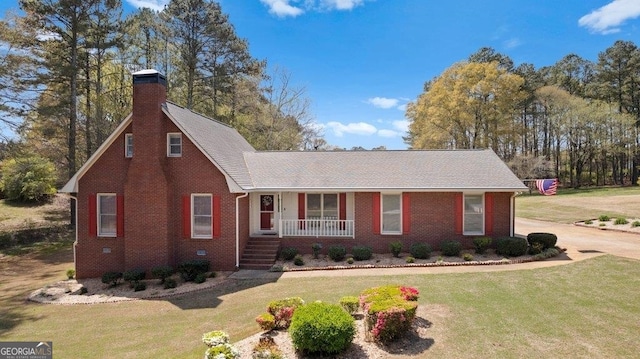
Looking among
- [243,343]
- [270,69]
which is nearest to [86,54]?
[270,69]

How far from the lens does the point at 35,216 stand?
2697 cm

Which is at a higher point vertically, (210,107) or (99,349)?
(210,107)

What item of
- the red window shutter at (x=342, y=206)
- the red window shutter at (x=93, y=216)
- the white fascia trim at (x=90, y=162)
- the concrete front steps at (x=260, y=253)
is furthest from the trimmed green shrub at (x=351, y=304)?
the red window shutter at (x=93, y=216)

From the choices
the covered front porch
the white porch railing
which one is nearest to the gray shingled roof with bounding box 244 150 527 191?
the covered front porch

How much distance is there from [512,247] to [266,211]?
37.6ft

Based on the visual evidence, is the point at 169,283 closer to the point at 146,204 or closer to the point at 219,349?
the point at 146,204

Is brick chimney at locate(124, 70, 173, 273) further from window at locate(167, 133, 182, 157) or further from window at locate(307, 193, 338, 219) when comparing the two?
window at locate(307, 193, 338, 219)

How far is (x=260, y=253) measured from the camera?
52.9 feet

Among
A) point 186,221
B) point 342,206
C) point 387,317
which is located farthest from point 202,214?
point 387,317

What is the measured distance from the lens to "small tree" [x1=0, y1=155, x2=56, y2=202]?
90.1 feet

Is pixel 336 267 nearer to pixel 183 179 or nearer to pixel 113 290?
pixel 183 179

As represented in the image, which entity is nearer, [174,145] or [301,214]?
[174,145]

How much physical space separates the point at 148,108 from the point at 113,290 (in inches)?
285

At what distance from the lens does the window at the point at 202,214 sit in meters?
15.3
